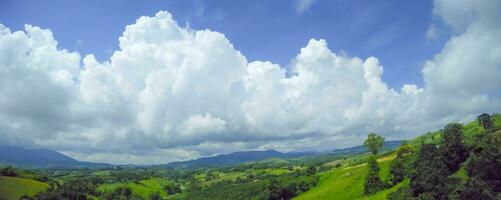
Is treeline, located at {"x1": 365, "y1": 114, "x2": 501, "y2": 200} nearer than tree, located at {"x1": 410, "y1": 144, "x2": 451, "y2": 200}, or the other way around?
treeline, located at {"x1": 365, "y1": 114, "x2": 501, "y2": 200}

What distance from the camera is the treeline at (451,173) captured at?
62.5 meters

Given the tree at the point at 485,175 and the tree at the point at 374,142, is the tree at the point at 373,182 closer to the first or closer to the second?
the tree at the point at 485,175

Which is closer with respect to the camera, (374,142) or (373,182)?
(373,182)

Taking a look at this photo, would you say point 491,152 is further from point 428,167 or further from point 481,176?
point 428,167

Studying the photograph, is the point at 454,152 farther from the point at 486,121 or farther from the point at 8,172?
the point at 8,172

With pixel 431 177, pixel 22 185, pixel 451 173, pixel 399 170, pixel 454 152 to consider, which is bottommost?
pixel 431 177

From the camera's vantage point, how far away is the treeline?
6250 cm

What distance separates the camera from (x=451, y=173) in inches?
3196

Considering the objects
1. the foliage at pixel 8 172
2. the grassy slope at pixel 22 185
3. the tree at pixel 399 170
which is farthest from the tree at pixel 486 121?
the foliage at pixel 8 172

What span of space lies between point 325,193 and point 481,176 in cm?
6713

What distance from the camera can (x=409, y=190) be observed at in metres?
76.9

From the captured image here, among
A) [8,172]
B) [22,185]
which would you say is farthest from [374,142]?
[8,172]

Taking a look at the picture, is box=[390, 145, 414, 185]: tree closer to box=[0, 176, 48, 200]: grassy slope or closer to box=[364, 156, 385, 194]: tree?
box=[364, 156, 385, 194]: tree

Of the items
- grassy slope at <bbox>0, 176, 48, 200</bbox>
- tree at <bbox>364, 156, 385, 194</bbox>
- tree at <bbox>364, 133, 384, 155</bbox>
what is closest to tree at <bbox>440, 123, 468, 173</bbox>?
tree at <bbox>364, 156, 385, 194</bbox>
